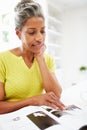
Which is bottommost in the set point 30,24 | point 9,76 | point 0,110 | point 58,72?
point 58,72

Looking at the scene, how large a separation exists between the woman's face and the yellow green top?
0.27ft

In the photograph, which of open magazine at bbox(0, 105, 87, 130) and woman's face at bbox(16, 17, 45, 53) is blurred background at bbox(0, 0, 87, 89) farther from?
open magazine at bbox(0, 105, 87, 130)

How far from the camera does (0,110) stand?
2.49ft

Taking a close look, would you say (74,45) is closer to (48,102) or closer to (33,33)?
(33,33)

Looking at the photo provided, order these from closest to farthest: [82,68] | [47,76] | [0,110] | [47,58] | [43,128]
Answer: [43,128] < [0,110] < [47,76] < [47,58] < [82,68]

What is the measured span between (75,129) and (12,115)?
20 centimetres

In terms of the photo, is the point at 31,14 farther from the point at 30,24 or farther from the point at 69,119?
the point at 69,119

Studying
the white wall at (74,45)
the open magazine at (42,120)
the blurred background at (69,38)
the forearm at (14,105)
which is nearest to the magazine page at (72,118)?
the open magazine at (42,120)

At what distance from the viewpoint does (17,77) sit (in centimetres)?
84

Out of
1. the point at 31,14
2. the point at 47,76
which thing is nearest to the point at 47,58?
the point at 47,76

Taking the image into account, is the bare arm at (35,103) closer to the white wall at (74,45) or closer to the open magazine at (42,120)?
the open magazine at (42,120)

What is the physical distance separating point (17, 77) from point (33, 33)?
8.0 inches

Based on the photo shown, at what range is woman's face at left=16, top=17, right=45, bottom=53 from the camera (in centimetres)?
83

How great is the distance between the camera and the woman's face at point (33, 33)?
83 centimetres
